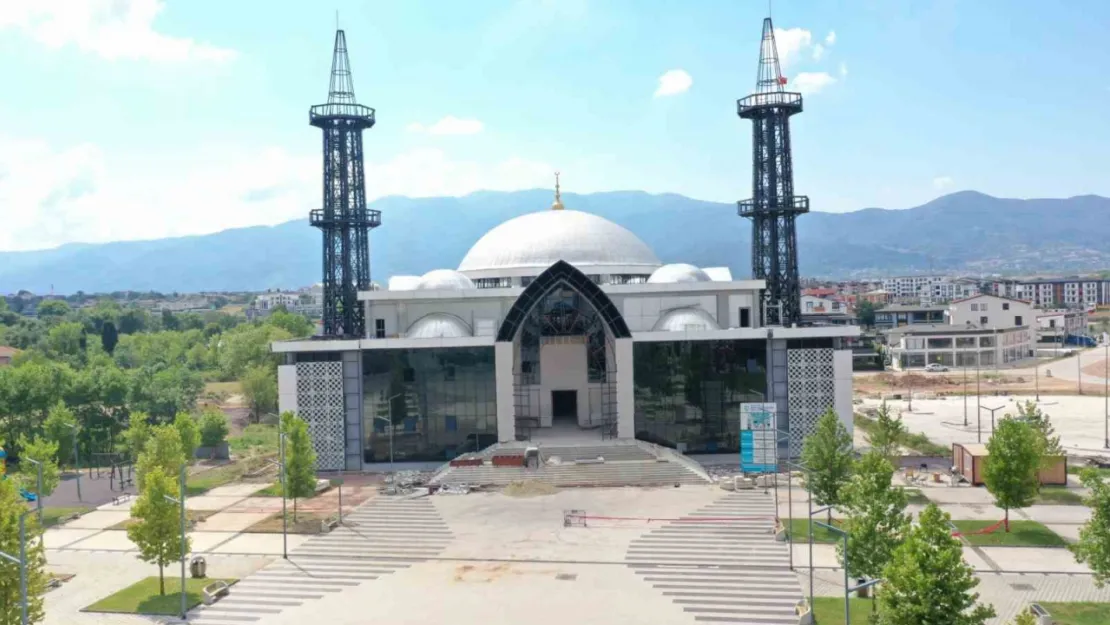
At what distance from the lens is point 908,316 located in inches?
5241

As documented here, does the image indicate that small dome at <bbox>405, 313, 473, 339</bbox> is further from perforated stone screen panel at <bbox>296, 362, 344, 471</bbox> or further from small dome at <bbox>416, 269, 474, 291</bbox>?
perforated stone screen panel at <bbox>296, 362, 344, 471</bbox>

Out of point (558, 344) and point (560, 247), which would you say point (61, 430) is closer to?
point (558, 344)

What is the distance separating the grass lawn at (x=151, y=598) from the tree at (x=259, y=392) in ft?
143

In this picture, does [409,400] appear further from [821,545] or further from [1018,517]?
[1018,517]

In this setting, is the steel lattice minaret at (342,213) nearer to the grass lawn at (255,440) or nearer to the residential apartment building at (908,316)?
the grass lawn at (255,440)

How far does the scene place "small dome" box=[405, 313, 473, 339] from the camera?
161ft

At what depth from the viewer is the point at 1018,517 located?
3588cm

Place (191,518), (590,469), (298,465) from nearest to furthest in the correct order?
1. (298,465)
2. (191,518)
3. (590,469)

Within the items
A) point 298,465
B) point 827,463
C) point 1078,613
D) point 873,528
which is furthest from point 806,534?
point 298,465

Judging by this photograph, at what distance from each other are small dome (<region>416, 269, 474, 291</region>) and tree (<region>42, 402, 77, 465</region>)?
20848mm

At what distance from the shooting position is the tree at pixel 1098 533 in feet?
74.8

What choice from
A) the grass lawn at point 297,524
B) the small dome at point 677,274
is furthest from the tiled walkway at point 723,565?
the small dome at point 677,274

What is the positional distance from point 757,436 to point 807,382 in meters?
5.74

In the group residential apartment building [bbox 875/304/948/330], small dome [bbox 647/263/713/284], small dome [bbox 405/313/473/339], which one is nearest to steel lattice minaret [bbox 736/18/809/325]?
small dome [bbox 647/263/713/284]
